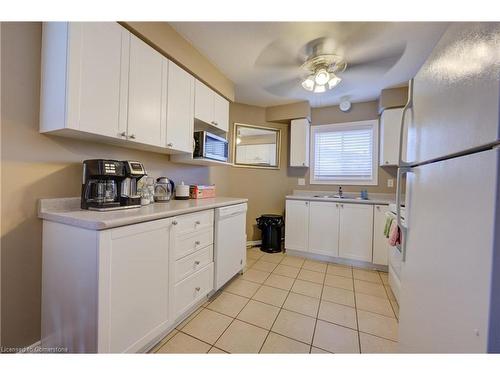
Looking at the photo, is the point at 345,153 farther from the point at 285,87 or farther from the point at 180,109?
the point at 180,109

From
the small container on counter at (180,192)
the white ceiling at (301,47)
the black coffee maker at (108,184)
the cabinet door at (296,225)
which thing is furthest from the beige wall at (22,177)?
the cabinet door at (296,225)

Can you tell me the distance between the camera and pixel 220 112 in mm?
2377

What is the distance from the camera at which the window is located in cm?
302

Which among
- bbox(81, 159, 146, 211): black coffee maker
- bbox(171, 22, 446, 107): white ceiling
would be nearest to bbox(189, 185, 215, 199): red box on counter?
bbox(81, 159, 146, 211): black coffee maker

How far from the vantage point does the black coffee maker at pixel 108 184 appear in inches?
47.6

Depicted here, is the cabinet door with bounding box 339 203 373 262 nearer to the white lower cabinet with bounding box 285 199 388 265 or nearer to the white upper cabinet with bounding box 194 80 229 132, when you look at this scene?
the white lower cabinet with bounding box 285 199 388 265

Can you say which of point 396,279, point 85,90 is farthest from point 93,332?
point 396,279

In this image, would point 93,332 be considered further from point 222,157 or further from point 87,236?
point 222,157

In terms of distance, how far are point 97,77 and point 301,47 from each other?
167 centimetres

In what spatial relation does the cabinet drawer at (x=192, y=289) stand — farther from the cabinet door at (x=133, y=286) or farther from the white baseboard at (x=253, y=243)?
the white baseboard at (x=253, y=243)

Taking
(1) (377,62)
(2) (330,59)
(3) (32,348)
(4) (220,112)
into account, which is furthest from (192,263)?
(1) (377,62)

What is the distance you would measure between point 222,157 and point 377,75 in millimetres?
2050

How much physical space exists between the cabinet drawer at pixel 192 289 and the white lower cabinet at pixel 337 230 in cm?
158
